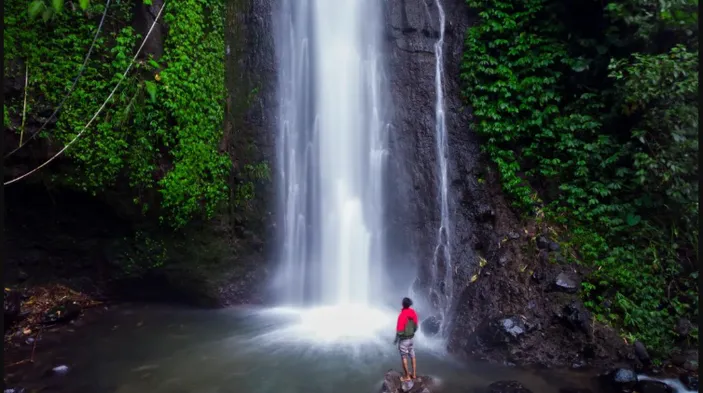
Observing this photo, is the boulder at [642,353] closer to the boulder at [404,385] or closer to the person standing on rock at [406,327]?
the boulder at [404,385]

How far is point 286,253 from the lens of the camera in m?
9.96

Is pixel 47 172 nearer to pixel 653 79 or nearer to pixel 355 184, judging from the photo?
pixel 355 184

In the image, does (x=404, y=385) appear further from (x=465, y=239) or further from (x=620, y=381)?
(x=465, y=239)

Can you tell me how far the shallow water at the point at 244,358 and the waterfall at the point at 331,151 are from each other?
115 cm

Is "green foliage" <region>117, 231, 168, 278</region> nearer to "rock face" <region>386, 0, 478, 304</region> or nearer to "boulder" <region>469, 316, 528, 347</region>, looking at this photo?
"rock face" <region>386, 0, 478, 304</region>

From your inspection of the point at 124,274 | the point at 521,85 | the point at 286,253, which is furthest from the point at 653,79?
the point at 124,274

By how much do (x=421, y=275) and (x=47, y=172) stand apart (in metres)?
7.85

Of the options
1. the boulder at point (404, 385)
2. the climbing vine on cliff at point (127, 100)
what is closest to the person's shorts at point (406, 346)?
the boulder at point (404, 385)

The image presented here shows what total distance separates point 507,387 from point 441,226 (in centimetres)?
421

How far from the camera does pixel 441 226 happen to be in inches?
373

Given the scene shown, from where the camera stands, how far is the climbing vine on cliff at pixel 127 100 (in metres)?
7.89

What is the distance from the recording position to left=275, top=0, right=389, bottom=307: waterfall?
32.2ft

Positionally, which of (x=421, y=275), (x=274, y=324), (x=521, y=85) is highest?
(x=521, y=85)

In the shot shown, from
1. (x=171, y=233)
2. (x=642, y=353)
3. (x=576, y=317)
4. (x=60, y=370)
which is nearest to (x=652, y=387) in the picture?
(x=642, y=353)
